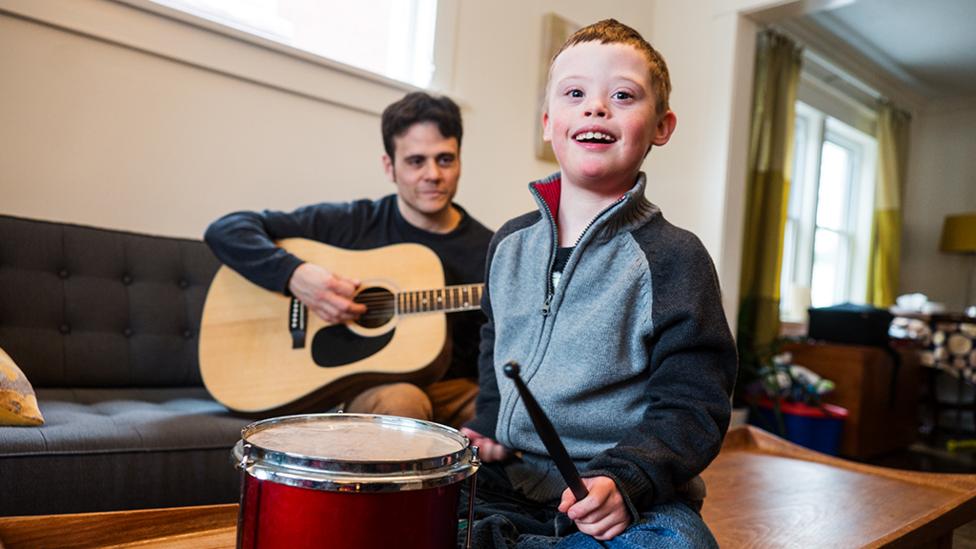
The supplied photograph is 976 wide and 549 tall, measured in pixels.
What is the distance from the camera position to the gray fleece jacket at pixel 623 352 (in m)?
0.80

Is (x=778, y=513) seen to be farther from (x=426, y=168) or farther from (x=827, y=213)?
(x=827, y=213)

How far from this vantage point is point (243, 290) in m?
1.76

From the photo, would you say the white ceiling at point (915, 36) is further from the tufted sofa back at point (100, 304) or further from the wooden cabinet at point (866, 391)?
the tufted sofa back at point (100, 304)

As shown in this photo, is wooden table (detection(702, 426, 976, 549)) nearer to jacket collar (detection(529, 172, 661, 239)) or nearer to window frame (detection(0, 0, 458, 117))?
jacket collar (detection(529, 172, 661, 239))

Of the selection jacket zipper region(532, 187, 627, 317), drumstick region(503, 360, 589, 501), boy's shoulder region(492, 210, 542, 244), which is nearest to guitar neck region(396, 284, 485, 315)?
boy's shoulder region(492, 210, 542, 244)

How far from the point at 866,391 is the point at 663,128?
3.51 metres

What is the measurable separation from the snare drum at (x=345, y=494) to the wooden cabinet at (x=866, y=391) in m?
3.77

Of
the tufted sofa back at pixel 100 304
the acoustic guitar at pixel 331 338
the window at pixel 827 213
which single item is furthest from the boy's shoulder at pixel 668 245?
the window at pixel 827 213

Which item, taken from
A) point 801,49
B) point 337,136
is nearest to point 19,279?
point 337,136

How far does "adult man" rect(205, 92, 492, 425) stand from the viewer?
5.71 ft

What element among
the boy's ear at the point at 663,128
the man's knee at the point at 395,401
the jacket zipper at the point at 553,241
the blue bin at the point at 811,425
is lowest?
the blue bin at the point at 811,425

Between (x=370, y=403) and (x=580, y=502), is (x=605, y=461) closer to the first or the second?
(x=580, y=502)

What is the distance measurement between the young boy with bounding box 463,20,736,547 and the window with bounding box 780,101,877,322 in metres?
4.11

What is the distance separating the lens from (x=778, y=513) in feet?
4.17
